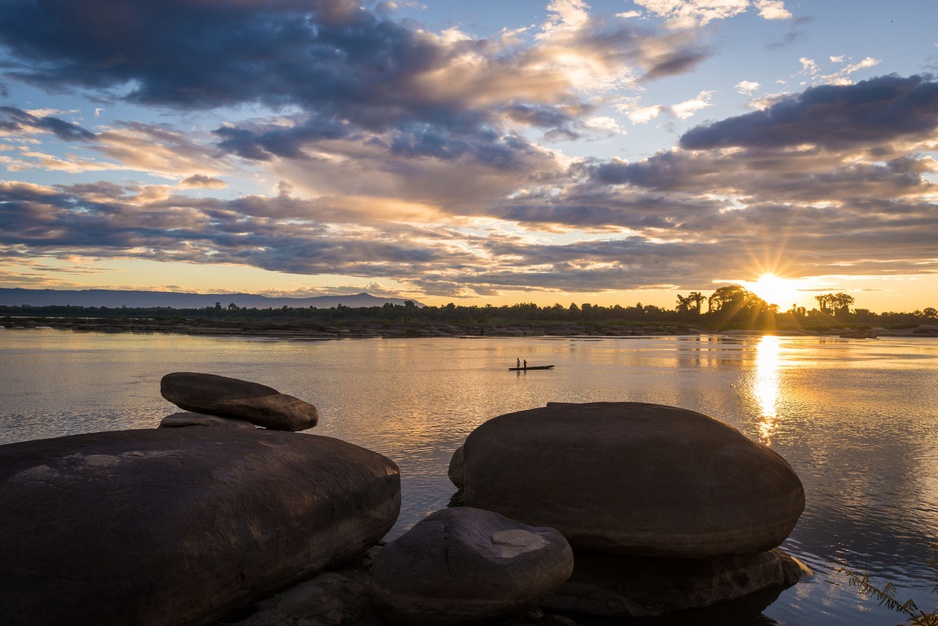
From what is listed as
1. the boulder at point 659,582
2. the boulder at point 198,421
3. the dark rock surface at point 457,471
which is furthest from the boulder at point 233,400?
the boulder at point 659,582

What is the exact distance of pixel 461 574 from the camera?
23.9 feet

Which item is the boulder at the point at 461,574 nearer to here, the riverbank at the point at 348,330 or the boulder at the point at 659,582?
the boulder at the point at 659,582

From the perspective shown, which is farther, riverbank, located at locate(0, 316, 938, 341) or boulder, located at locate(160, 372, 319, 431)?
riverbank, located at locate(0, 316, 938, 341)

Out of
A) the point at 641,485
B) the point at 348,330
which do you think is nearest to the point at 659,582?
the point at 641,485

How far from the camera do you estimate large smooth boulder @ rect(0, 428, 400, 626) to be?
6098 mm

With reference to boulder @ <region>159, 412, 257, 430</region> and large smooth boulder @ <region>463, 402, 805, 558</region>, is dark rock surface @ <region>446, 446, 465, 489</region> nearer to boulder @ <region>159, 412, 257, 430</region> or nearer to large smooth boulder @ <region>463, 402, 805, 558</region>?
large smooth boulder @ <region>463, 402, 805, 558</region>

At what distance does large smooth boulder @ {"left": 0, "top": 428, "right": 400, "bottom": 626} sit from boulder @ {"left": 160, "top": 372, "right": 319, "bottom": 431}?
20.0 feet

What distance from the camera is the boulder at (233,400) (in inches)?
607

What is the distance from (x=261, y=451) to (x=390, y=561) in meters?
2.51

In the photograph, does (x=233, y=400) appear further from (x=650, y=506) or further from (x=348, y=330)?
(x=348, y=330)

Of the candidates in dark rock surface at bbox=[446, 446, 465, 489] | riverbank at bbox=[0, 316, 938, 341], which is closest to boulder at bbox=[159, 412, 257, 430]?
dark rock surface at bbox=[446, 446, 465, 489]

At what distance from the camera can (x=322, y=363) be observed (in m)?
51.6

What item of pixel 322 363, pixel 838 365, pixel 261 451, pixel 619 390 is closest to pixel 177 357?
pixel 322 363

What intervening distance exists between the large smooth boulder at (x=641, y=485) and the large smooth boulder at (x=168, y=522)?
227 cm
